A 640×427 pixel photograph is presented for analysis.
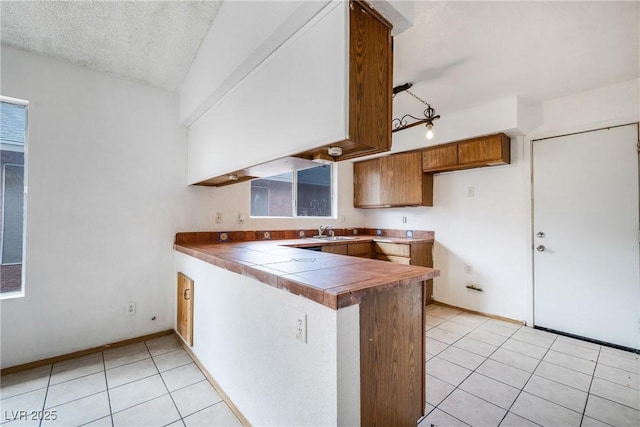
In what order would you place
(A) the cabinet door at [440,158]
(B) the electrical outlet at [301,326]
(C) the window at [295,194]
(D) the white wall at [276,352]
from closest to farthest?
(D) the white wall at [276,352], (B) the electrical outlet at [301,326], (A) the cabinet door at [440,158], (C) the window at [295,194]

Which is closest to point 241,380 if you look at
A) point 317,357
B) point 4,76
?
point 317,357

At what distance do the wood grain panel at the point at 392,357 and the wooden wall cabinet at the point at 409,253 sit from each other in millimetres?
2080

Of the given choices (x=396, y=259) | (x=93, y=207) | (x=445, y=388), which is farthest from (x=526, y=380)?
(x=93, y=207)

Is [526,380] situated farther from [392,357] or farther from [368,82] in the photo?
[368,82]

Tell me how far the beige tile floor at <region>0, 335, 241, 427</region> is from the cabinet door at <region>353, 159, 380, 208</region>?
3244 millimetres

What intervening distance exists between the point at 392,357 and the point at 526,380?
5.02 ft

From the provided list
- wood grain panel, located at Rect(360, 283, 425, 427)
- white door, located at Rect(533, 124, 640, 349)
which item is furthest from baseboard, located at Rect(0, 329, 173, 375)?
white door, located at Rect(533, 124, 640, 349)

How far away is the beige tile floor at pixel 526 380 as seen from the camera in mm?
1713

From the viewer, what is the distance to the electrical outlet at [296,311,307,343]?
1.14m

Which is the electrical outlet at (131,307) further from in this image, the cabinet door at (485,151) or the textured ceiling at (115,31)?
the cabinet door at (485,151)

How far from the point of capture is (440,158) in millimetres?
3588

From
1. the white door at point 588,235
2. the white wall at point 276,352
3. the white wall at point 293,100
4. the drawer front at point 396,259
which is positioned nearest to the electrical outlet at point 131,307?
the white wall at point 276,352

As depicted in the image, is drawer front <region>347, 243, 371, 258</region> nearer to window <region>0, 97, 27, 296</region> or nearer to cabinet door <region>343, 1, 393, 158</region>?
cabinet door <region>343, 1, 393, 158</region>

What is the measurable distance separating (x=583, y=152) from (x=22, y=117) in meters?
5.22
